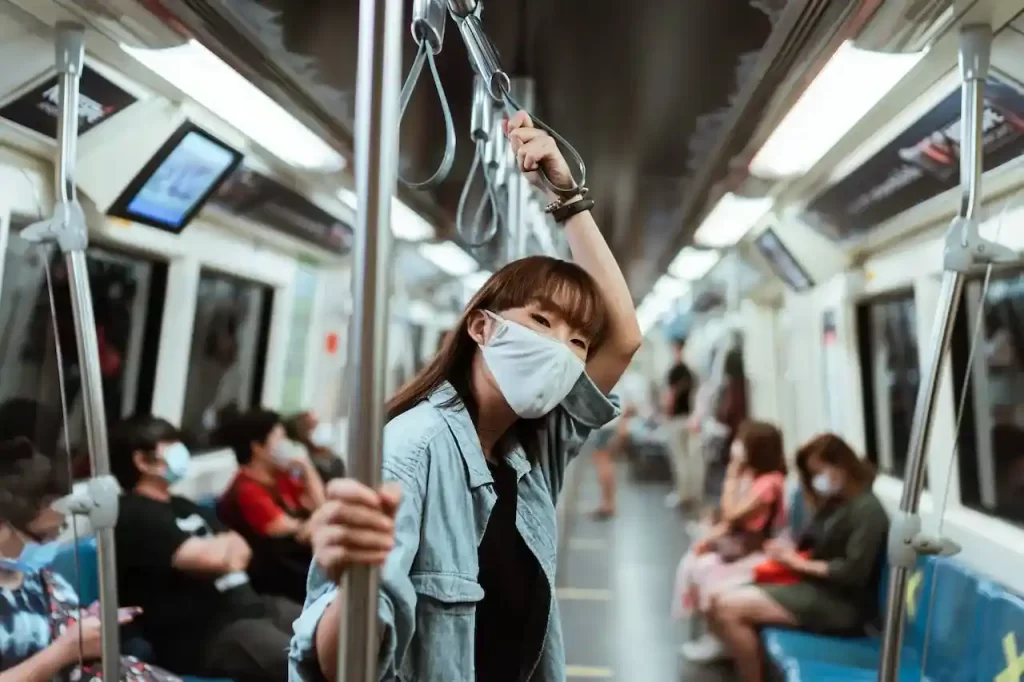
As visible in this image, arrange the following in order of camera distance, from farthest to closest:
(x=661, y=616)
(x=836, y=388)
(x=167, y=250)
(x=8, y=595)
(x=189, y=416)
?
(x=836, y=388) → (x=661, y=616) → (x=189, y=416) → (x=167, y=250) → (x=8, y=595)

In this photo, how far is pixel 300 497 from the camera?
2.92 m

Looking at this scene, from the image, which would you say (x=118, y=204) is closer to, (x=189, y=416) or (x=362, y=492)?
(x=189, y=416)

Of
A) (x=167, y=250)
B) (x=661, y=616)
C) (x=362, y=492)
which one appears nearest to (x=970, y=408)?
(x=661, y=616)

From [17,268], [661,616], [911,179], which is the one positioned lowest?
[661,616]

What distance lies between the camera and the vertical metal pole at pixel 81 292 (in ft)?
5.52

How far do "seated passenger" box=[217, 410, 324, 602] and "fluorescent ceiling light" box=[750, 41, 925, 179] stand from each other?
1930mm

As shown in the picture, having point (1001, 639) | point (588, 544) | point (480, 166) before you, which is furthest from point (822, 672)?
point (480, 166)

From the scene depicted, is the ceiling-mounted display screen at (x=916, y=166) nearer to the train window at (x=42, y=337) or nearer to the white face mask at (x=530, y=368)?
the white face mask at (x=530, y=368)

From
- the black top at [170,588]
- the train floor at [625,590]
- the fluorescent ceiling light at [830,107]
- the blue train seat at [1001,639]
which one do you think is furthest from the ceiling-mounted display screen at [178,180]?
the blue train seat at [1001,639]

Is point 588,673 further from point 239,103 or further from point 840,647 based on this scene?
point 239,103

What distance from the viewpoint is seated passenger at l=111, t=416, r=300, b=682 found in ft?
6.71

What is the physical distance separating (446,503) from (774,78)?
1.46 meters

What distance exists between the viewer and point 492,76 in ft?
5.04

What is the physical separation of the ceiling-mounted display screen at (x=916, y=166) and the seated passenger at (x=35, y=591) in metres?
2.31
